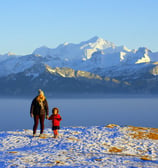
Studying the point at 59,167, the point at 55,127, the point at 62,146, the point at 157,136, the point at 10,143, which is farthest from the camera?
the point at 157,136

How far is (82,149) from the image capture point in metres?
20.1

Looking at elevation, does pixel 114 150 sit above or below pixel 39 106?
below

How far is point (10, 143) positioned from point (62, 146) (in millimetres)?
3928

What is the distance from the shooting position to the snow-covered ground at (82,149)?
16766 millimetres

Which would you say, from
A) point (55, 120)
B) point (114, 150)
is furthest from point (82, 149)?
point (55, 120)

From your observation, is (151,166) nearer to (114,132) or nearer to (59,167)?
(59,167)

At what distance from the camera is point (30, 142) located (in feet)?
73.2

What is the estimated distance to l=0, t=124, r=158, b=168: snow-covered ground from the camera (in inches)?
660

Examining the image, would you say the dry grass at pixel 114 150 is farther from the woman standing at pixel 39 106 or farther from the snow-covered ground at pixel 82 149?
the woman standing at pixel 39 106

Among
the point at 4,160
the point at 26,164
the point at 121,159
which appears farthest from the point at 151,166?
the point at 4,160

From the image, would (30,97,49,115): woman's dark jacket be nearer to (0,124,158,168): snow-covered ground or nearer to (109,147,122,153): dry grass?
(0,124,158,168): snow-covered ground

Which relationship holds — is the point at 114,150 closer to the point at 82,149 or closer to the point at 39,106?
the point at 82,149

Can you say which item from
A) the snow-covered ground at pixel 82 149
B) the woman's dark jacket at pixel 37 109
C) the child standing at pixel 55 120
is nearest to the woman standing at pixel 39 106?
the woman's dark jacket at pixel 37 109

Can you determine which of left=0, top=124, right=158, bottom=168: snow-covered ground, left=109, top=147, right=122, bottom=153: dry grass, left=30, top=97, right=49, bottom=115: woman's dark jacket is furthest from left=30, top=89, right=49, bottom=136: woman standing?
left=109, top=147, right=122, bottom=153: dry grass
